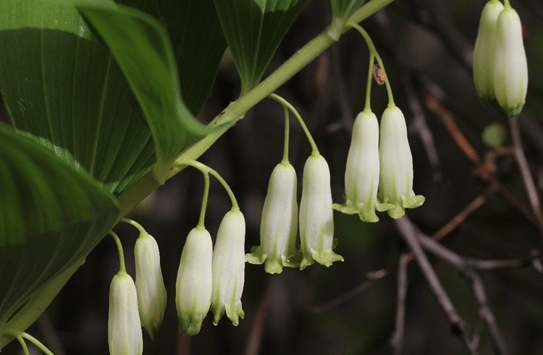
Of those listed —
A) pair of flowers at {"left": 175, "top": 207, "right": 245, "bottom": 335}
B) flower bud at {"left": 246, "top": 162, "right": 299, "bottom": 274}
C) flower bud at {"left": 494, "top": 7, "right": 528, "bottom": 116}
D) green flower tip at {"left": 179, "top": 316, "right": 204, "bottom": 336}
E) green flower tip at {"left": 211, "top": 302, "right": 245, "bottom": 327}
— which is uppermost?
flower bud at {"left": 494, "top": 7, "right": 528, "bottom": 116}

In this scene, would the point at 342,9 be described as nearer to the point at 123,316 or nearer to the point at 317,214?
the point at 317,214

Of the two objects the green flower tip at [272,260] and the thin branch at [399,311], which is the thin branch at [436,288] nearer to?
the thin branch at [399,311]

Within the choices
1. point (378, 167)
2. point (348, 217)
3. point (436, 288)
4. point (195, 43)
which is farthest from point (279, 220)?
point (348, 217)

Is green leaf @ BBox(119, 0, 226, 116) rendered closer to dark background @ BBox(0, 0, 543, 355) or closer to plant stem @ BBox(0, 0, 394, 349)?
plant stem @ BBox(0, 0, 394, 349)

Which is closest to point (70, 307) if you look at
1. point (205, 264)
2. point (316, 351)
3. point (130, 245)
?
point (130, 245)

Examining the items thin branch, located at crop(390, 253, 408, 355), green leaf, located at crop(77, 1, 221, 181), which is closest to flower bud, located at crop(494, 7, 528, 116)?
green leaf, located at crop(77, 1, 221, 181)

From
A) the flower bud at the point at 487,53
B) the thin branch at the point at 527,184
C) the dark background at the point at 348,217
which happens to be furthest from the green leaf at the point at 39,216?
the thin branch at the point at 527,184
